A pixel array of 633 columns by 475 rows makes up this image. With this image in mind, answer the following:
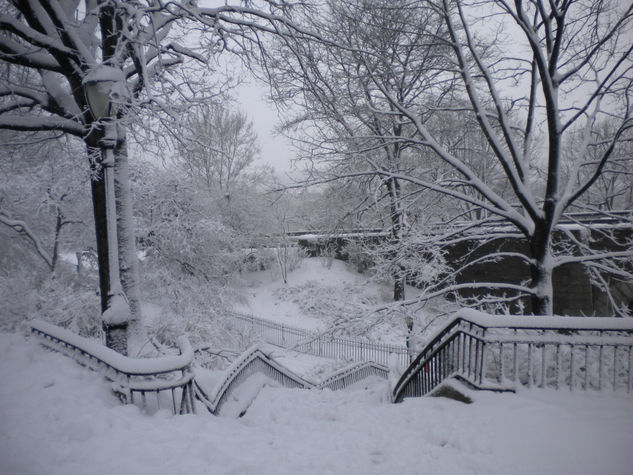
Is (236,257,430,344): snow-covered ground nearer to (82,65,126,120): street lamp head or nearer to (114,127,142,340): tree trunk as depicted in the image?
(114,127,142,340): tree trunk

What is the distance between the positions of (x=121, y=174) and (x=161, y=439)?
417 centimetres

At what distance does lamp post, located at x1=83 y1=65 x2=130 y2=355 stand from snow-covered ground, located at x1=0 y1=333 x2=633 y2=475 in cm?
71

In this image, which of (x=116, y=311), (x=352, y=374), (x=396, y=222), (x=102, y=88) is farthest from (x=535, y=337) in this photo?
(x=352, y=374)

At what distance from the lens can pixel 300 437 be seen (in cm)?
407

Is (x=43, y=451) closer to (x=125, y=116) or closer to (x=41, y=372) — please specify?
(x=41, y=372)

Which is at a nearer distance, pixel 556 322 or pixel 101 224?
pixel 556 322

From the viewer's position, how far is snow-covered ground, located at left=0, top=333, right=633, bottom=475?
2.82 m

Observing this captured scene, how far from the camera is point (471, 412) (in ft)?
13.8

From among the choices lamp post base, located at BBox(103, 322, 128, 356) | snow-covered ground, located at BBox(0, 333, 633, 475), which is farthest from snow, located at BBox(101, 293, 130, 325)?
snow-covered ground, located at BBox(0, 333, 633, 475)

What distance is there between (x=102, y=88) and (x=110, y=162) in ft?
3.11

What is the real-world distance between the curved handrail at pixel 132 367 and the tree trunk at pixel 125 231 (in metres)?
0.93

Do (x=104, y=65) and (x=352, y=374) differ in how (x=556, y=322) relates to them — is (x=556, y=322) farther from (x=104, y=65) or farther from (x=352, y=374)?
(x=352, y=374)

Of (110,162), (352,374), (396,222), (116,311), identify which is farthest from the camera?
(352,374)

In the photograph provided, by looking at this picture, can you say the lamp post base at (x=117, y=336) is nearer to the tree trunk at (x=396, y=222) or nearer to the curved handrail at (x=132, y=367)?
the curved handrail at (x=132, y=367)
